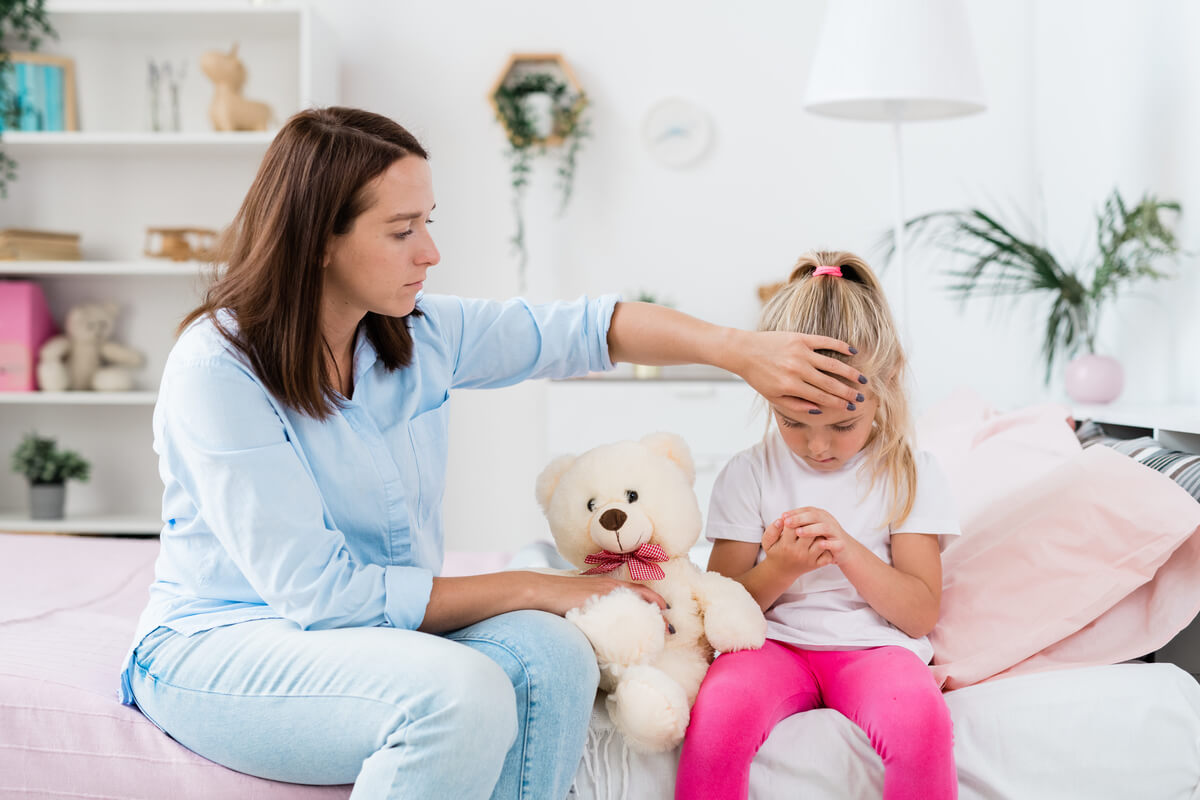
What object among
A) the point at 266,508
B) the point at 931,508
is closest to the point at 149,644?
the point at 266,508

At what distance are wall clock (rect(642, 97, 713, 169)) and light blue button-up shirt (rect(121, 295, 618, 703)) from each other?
1.99 m

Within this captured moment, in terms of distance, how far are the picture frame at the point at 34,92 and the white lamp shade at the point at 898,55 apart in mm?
2156

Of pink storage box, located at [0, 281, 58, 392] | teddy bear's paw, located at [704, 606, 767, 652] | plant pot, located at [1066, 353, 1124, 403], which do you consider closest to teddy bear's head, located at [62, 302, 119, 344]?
pink storage box, located at [0, 281, 58, 392]

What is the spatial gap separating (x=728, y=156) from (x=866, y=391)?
2.09 meters

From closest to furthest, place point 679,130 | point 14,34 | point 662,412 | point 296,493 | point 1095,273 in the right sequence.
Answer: point 296,493 < point 1095,273 < point 662,412 < point 14,34 < point 679,130

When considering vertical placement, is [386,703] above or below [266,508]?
below

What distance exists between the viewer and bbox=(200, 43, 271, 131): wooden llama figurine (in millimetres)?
2920

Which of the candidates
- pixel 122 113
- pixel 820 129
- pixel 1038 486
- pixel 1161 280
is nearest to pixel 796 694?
pixel 1038 486

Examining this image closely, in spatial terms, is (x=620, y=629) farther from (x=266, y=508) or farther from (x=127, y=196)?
(x=127, y=196)

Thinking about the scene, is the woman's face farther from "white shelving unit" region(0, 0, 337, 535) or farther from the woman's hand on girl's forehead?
"white shelving unit" region(0, 0, 337, 535)

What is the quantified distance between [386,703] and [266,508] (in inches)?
9.1

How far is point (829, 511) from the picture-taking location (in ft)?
4.26

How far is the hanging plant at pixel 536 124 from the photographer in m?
3.08

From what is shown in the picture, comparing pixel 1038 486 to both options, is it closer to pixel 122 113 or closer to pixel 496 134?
pixel 496 134
